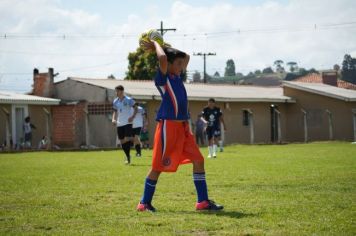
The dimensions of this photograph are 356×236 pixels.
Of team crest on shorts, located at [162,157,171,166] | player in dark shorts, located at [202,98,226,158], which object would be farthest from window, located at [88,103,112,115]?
team crest on shorts, located at [162,157,171,166]

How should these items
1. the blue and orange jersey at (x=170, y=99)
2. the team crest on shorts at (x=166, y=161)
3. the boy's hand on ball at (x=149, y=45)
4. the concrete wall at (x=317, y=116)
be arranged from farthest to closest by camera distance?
the concrete wall at (x=317, y=116) → the boy's hand on ball at (x=149, y=45) → the blue and orange jersey at (x=170, y=99) → the team crest on shorts at (x=166, y=161)

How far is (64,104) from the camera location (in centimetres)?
4147

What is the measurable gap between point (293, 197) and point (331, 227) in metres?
2.60

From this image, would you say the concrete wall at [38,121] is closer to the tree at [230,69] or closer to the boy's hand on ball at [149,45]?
the boy's hand on ball at [149,45]

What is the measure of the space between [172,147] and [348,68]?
102389 mm

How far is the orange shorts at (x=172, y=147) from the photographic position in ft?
27.0

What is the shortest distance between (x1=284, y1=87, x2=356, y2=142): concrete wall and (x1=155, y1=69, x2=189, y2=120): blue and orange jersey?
129ft

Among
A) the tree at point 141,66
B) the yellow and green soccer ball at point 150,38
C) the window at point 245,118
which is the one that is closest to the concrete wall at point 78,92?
the window at point 245,118

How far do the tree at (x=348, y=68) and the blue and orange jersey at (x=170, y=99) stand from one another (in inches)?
3949

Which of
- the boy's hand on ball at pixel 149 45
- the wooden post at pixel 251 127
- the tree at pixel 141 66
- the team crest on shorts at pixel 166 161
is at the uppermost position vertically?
the tree at pixel 141 66

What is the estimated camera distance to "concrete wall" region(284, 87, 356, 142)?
46719mm

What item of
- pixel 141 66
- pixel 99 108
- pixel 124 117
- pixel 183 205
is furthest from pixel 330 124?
pixel 183 205

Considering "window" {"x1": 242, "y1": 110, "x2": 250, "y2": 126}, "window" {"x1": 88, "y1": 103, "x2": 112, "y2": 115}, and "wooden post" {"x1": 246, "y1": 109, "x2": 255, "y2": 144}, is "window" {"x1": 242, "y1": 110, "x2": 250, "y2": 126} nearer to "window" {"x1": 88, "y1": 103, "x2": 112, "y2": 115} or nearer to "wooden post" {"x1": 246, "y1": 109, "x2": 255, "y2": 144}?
"wooden post" {"x1": 246, "y1": 109, "x2": 255, "y2": 144}

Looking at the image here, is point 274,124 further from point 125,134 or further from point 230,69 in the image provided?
point 230,69
